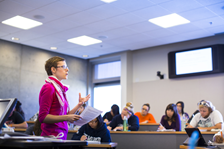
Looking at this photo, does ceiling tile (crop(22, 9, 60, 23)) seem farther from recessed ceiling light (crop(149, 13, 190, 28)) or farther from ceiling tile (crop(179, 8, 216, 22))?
ceiling tile (crop(179, 8, 216, 22))

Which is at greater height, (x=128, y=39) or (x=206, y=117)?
(x=128, y=39)

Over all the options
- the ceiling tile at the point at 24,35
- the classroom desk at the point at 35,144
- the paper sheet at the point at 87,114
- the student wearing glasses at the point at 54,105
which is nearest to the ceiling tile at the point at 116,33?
the ceiling tile at the point at 24,35

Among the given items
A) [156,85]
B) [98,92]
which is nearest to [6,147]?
[156,85]

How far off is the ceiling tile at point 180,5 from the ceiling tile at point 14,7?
267 cm

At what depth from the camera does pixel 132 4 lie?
4.85m

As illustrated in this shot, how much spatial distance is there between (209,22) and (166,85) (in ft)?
8.31

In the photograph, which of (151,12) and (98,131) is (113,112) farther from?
(98,131)

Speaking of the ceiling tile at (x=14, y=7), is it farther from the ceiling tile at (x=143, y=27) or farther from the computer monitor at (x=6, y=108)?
the computer monitor at (x=6, y=108)

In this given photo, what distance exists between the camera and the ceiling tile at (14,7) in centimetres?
493

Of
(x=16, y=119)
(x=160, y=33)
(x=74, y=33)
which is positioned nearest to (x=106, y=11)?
(x=74, y=33)

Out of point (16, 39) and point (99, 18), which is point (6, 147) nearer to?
point (99, 18)

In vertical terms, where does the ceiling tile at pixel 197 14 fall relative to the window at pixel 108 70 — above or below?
above

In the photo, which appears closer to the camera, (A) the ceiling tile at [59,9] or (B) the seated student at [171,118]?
(B) the seated student at [171,118]

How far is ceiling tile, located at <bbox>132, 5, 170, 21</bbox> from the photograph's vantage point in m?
5.02
